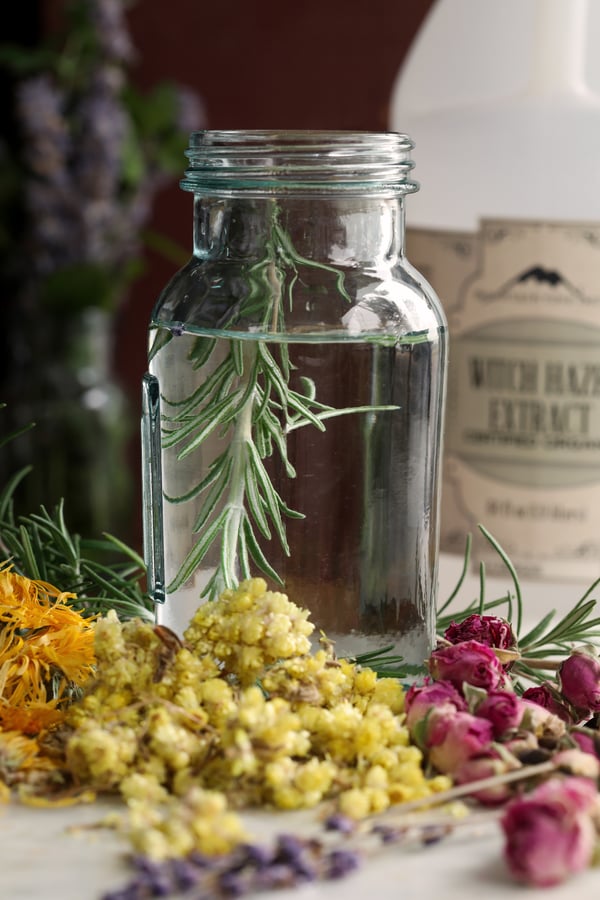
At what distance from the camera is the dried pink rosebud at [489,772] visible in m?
0.31

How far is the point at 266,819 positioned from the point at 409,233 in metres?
0.44

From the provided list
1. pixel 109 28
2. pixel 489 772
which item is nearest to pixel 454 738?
pixel 489 772

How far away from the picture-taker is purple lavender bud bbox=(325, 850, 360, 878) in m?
0.28

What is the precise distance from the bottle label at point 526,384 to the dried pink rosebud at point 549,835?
0.39m

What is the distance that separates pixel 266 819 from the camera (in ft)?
1.02

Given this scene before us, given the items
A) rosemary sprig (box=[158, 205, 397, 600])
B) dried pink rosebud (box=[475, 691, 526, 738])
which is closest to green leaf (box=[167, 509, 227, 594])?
rosemary sprig (box=[158, 205, 397, 600])

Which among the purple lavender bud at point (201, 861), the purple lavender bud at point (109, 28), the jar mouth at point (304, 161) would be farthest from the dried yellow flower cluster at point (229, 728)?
the purple lavender bud at point (109, 28)

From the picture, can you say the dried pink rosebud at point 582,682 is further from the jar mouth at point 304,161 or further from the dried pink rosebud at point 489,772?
the jar mouth at point 304,161

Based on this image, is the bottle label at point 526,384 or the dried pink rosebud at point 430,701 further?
the bottle label at point 526,384

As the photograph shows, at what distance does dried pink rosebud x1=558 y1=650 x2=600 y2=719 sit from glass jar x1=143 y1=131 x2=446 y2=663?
0.06 metres

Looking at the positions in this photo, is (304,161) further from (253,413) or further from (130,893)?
(130,893)

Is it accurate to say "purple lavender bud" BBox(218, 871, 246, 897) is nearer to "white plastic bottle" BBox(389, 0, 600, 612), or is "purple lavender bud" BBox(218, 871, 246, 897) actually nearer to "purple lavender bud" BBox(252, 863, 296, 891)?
"purple lavender bud" BBox(252, 863, 296, 891)

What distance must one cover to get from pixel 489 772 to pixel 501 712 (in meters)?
0.02

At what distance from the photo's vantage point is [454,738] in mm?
317
